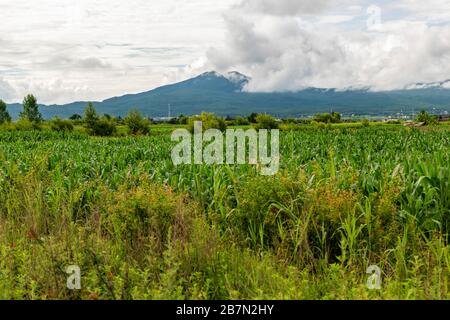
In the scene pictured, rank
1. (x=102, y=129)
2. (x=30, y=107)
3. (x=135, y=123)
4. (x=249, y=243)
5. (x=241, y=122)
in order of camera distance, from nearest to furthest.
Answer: (x=249, y=243) < (x=102, y=129) < (x=135, y=123) < (x=241, y=122) < (x=30, y=107)

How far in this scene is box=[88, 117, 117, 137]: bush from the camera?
249 feet

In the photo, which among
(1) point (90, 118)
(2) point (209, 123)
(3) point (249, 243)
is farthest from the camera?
(1) point (90, 118)

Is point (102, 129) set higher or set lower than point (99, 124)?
lower

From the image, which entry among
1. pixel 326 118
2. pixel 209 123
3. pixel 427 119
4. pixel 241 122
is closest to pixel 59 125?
pixel 209 123

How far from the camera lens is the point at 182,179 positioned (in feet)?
31.2

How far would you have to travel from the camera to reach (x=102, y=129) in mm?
76500

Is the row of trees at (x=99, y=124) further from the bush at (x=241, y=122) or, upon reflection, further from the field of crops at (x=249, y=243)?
the field of crops at (x=249, y=243)

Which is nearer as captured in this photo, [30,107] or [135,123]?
[135,123]

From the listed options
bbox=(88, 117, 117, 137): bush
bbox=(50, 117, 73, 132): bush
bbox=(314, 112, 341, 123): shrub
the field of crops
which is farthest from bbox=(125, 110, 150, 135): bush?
the field of crops

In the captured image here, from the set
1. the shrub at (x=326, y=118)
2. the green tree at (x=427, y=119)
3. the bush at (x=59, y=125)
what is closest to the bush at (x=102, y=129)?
the bush at (x=59, y=125)

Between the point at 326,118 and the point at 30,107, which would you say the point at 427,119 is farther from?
the point at 30,107

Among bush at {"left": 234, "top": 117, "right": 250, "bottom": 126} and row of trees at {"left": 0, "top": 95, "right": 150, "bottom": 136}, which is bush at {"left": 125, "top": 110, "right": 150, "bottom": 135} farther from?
bush at {"left": 234, "top": 117, "right": 250, "bottom": 126}

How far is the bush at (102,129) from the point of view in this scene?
75750mm

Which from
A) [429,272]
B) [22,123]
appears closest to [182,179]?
[429,272]
